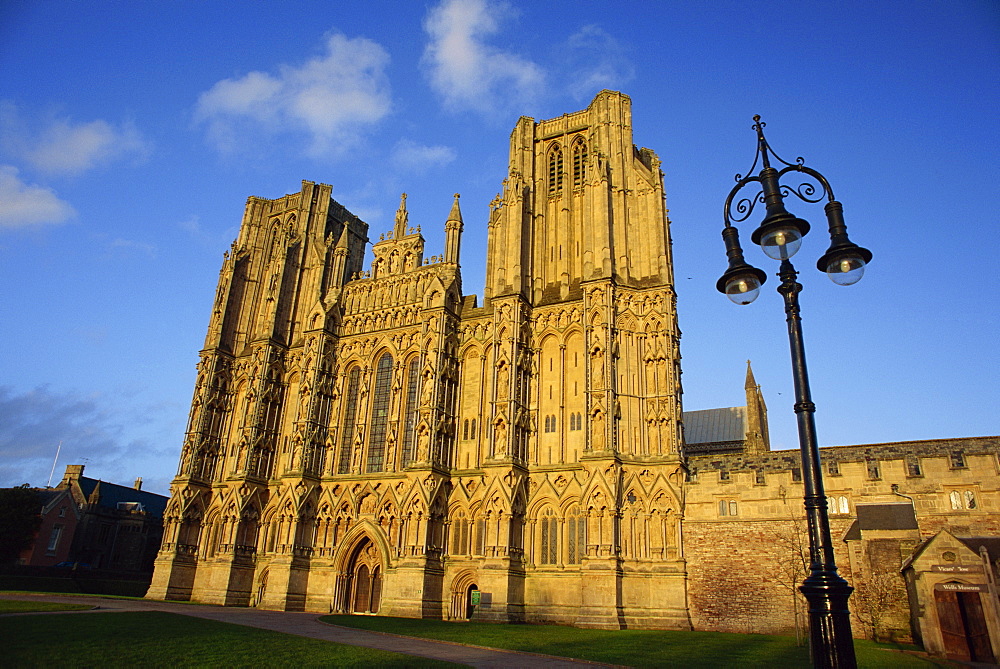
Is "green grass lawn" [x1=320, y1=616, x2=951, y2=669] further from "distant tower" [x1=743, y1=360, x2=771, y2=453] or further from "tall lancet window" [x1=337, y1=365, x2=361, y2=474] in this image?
"distant tower" [x1=743, y1=360, x2=771, y2=453]

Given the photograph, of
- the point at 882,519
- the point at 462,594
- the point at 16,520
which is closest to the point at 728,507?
the point at 882,519

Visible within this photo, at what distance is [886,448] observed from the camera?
120 ft

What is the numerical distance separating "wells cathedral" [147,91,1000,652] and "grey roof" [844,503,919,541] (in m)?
0.10

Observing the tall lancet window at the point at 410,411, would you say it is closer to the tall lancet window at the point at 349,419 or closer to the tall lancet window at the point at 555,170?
the tall lancet window at the point at 349,419

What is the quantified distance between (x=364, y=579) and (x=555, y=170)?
1128 inches

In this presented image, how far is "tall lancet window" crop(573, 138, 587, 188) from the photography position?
42906 mm

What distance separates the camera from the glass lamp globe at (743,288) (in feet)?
33.0

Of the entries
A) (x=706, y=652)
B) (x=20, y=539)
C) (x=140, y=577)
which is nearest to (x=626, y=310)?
(x=706, y=652)

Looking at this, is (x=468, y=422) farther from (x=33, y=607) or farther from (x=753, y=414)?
(x=753, y=414)

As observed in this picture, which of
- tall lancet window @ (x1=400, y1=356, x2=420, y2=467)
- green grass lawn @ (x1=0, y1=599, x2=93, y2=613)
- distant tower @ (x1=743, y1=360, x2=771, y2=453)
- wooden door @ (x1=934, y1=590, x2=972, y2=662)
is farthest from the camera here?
distant tower @ (x1=743, y1=360, x2=771, y2=453)

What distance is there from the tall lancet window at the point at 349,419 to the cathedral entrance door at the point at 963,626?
31090 mm

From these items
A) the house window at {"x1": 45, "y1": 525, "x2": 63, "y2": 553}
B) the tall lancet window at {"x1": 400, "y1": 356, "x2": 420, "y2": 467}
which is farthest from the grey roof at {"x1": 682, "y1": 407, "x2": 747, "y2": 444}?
the house window at {"x1": 45, "y1": 525, "x2": 63, "y2": 553}

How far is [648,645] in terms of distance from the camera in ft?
68.9

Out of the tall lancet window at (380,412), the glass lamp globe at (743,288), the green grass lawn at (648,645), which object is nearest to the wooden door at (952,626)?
the green grass lawn at (648,645)
